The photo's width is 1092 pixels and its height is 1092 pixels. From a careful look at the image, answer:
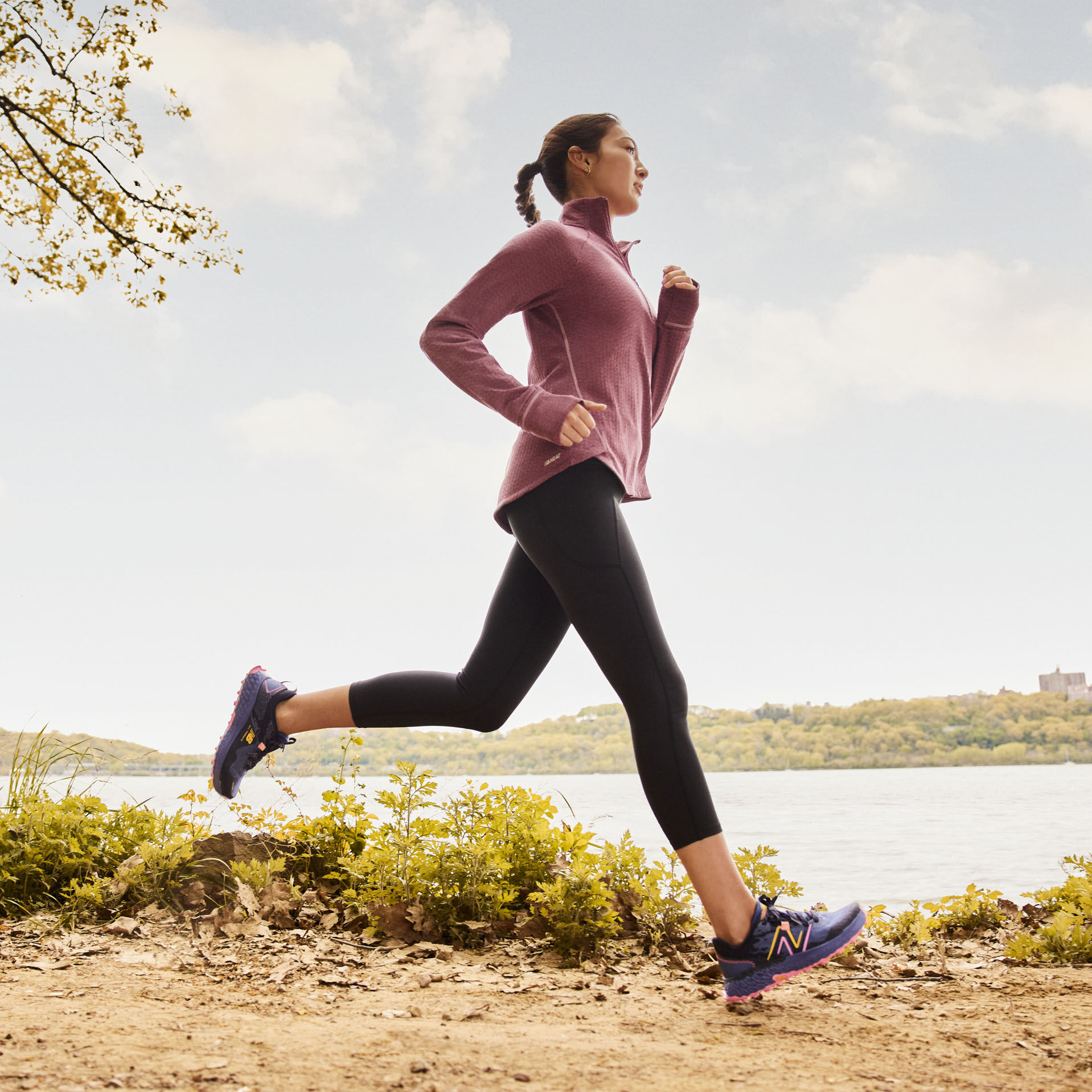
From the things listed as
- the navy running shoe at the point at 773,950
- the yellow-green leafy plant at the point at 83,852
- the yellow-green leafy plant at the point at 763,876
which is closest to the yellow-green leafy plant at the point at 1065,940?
the yellow-green leafy plant at the point at 763,876

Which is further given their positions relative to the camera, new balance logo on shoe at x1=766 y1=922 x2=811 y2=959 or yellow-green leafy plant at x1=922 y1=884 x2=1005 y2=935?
yellow-green leafy plant at x1=922 y1=884 x2=1005 y2=935

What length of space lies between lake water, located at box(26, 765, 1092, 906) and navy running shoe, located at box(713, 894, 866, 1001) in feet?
3.28

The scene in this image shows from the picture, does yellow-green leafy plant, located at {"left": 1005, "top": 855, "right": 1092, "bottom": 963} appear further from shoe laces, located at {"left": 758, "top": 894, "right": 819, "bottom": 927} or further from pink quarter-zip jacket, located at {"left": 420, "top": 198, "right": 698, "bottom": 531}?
pink quarter-zip jacket, located at {"left": 420, "top": 198, "right": 698, "bottom": 531}

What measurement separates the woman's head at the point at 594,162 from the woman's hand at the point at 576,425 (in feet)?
2.80

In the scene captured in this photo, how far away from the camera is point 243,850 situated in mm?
2713

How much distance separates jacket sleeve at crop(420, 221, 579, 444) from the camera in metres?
2.08

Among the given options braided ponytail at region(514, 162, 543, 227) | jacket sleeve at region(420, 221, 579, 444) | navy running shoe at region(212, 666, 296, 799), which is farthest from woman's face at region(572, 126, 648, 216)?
navy running shoe at region(212, 666, 296, 799)

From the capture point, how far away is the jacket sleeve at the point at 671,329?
2.39 metres

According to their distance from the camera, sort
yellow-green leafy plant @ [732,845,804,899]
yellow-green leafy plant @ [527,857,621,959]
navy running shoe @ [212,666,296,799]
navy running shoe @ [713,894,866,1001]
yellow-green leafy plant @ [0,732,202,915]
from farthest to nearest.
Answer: yellow-green leafy plant @ [0,732,202,915] → navy running shoe @ [212,666,296,799] → yellow-green leafy plant @ [732,845,804,899] → yellow-green leafy plant @ [527,857,621,959] → navy running shoe @ [713,894,866,1001]

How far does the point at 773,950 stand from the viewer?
1.74 m

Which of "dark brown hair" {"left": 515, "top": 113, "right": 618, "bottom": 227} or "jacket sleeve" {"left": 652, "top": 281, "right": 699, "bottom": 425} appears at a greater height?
"dark brown hair" {"left": 515, "top": 113, "right": 618, "bottom": 227}

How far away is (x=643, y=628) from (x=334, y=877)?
55.2 inches

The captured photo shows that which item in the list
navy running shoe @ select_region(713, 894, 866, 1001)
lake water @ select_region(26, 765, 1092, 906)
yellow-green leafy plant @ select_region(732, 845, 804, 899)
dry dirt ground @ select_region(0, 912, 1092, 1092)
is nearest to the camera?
dry dirt ground @ select_region(0, 912, 1092, 1092)

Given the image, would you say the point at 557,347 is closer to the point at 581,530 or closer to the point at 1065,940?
the point at 581,530
